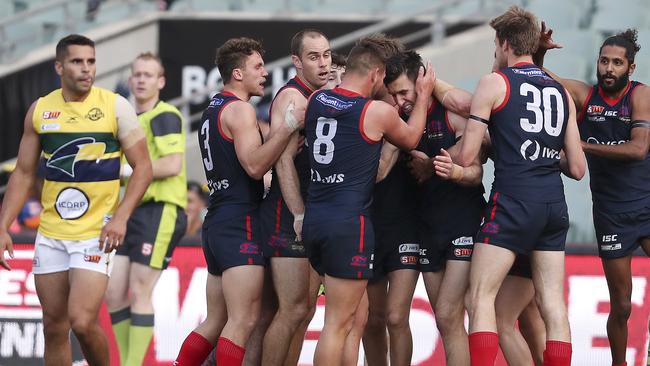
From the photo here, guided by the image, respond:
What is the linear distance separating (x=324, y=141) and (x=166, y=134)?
9.36 ft

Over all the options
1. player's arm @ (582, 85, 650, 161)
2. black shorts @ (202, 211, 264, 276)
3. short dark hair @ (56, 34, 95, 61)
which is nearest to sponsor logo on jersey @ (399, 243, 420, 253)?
black shorts @ (202, 211, 264, 276)

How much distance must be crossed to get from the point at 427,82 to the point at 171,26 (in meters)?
8.65

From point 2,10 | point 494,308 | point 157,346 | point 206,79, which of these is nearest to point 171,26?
point 206,79

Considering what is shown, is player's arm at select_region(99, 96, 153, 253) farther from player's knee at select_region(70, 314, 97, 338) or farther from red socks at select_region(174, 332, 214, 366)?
red socks at select_region(174, 332, 214, 366)

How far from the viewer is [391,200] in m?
7.97

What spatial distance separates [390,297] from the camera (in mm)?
7883

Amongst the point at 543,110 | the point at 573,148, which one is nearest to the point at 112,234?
the point at 543,110

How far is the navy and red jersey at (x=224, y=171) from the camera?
7758mm

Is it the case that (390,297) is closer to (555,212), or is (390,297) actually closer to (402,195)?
(402,195)

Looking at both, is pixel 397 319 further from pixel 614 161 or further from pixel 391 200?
pixel 614 161

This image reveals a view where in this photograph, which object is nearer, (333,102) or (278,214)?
(333,102)

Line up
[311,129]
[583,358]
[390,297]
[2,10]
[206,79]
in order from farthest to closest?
1. [2,10]
2. [206,79]
3. [583,358]
4. [390,297]
5. [311,129]

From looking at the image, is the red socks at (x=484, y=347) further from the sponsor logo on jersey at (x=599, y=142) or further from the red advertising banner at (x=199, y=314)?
the red advertising banner at (x=199, y=314)

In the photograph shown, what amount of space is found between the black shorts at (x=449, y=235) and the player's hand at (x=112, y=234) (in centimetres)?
214
